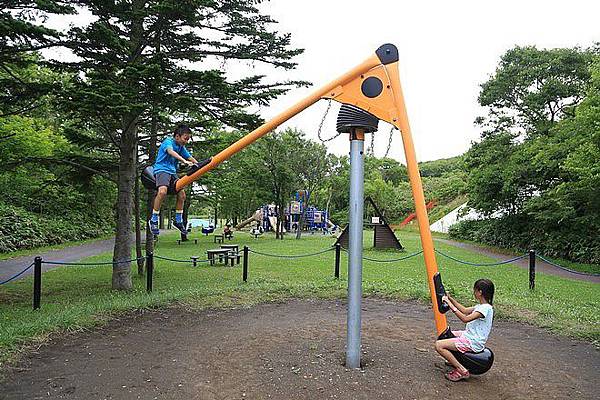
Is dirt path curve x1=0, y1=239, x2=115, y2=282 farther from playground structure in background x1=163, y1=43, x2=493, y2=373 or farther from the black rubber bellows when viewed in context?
the black rubber bellows

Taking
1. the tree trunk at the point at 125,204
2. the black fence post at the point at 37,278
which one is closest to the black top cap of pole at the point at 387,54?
the black fence post at the point at 37,278

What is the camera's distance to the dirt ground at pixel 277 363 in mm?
4621

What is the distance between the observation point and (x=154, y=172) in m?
5.86

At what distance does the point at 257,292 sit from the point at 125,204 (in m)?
3.70

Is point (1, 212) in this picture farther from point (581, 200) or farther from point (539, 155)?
point (581, 200)

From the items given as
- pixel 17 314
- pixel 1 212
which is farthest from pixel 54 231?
pixel 17 314

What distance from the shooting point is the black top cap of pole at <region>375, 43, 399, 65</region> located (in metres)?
5.55

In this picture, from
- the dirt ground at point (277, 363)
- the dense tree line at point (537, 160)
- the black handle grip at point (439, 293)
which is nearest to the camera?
the dirt ground at point (277, 363)

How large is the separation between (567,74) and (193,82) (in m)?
19.3

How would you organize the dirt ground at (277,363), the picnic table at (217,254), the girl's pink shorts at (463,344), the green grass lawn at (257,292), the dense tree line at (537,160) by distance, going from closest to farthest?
the dirt ground at (277,363) < the girl's pink shorts at (463,344) < the green grass lawn at (257,292) < the picnic table at (217,254) < the dense tree line at (537,160)

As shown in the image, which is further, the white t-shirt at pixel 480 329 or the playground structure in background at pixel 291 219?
the playground structure in background at pixel 291 219

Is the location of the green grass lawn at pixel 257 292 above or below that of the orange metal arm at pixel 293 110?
below

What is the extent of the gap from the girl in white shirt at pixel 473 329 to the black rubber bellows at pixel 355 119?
2097 millimetres

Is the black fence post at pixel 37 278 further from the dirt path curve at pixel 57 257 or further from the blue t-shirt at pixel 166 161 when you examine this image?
the dirt path curve at pixel 57 257
